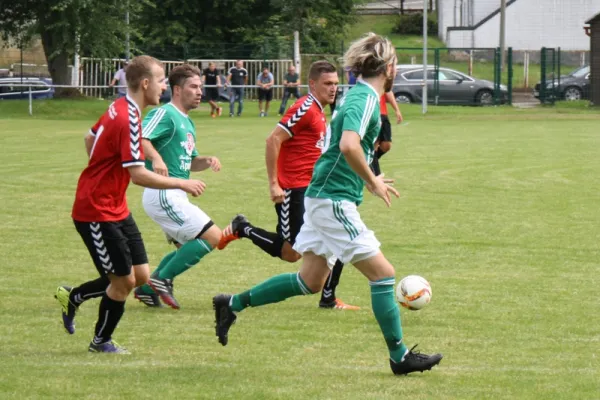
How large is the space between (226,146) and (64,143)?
3714mm

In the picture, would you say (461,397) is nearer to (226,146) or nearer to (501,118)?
(226,146)

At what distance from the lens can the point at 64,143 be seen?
25.3 meters

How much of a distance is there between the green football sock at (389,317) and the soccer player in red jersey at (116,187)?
3.85 feet

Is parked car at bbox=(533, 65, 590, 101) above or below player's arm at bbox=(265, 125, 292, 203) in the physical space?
above

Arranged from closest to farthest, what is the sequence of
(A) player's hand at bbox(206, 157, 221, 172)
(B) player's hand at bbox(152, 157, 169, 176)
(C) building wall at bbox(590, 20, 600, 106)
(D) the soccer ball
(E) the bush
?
(D) the soccer ball → (B) player's hand at bbox(152, 157, 169, 176) → (A) player's hand at bbox(206, 157, 221, 172) → (C) building wall at bbox(590, 20, 600, 106) → (E) the bush

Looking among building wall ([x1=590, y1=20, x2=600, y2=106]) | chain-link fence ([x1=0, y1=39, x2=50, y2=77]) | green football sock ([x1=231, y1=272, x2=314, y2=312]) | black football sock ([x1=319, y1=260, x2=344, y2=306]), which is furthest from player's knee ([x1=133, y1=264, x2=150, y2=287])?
chain-link fence ([x1=0, y1=39, x2=50, y2=77])

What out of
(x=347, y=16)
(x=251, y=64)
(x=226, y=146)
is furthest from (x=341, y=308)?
(x=347, y=16)

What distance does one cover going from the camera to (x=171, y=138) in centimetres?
854

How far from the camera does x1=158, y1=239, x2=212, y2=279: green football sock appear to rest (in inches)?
339

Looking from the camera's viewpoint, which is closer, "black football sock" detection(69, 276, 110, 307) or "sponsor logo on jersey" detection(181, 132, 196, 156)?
"black football sock" detection(69, 276, 110, 307)

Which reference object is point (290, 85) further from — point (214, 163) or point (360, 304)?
point (214, 163)

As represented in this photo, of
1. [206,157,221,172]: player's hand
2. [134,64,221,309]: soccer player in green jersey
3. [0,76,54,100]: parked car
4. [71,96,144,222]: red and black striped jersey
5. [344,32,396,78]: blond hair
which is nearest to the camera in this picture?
[344,32,396,78]: blond hair

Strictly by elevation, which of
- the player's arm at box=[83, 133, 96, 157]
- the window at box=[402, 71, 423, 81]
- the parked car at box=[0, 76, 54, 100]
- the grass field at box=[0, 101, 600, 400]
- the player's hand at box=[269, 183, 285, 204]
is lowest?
the grass field at box=[0, 101, 600, 400]

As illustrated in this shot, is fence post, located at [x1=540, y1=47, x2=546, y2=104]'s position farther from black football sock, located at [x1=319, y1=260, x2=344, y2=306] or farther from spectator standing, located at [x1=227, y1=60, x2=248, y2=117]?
black football sock, located at [x1=319, y1=260, x2=344, y2=306]
